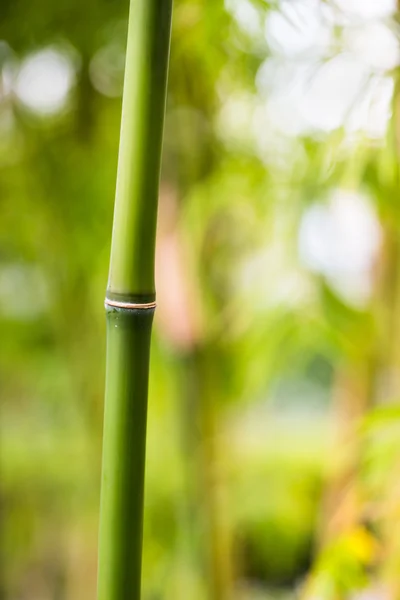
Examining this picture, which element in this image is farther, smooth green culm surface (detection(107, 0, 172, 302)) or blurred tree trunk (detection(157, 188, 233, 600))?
blurred tree trunk (detection(157, 188, 233, 600))

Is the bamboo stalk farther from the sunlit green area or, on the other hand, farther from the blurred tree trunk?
the blurred tree trunk

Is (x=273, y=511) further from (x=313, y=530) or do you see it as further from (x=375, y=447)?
(x=375, y=447)

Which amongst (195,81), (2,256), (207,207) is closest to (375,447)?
(207,207)

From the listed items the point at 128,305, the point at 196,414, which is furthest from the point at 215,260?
the point at 128,305

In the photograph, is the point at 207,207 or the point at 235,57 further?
the point at 207,207

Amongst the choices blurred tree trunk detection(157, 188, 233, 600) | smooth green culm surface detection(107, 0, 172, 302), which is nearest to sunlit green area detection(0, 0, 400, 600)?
blurred tree trunk detection(157, 188, 233, 600)

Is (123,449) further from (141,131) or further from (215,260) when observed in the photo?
(215,260)
